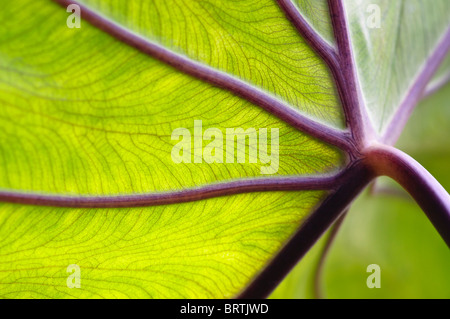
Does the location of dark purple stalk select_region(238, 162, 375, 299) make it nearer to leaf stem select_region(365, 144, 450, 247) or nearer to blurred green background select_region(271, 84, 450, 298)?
leaf stem select_region(365, 144, 450, 247)

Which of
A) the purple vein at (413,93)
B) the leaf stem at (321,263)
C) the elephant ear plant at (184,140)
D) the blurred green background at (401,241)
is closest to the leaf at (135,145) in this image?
the elephant ear plant at (184,140)

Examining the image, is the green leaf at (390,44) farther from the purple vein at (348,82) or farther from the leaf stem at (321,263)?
the leaf stem at (321,263)

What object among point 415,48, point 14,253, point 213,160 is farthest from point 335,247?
point 14,253

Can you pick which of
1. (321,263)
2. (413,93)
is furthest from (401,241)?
(413,93)

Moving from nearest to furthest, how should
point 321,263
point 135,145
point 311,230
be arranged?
point 135,145, point 311,230, point 321,263

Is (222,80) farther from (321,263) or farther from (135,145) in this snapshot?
(321,263)

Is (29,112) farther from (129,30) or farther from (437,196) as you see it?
(437,196)
